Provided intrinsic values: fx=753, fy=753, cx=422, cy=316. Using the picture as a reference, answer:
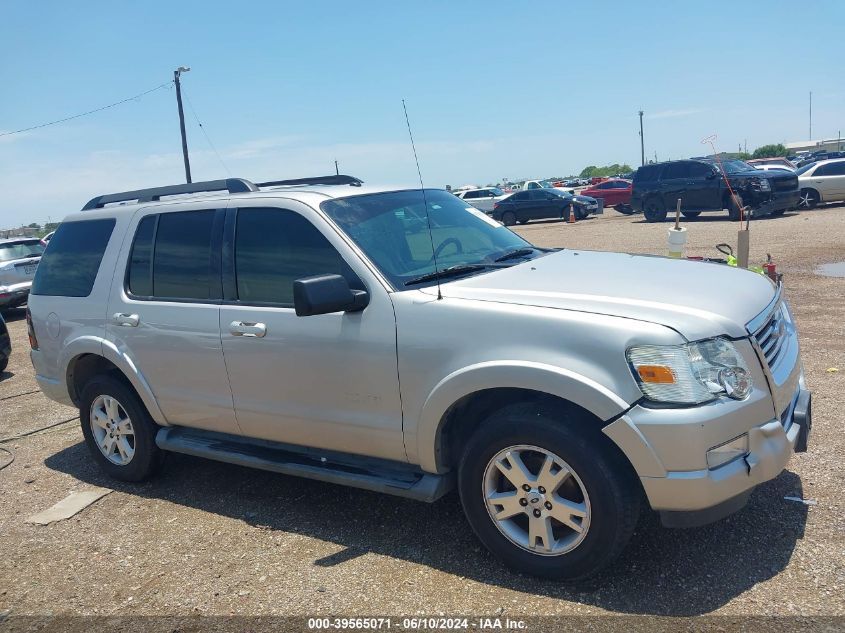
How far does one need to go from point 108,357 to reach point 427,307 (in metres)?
2.60

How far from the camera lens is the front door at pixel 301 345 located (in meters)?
3.92

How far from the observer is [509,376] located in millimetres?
3434

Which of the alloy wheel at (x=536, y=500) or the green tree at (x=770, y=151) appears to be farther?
the green tree at (x=770, y=151)

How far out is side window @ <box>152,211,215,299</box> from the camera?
4.74 m

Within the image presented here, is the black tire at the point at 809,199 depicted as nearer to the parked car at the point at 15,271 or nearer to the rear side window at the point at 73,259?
the parked car at the point at 15,271

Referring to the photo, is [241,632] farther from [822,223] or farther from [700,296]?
[822,223]

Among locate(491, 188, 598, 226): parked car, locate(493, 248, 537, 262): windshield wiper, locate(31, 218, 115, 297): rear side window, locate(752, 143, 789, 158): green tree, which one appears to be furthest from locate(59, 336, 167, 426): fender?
locate(752, 143, 789, 158): green tree

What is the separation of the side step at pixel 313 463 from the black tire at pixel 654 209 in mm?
21751

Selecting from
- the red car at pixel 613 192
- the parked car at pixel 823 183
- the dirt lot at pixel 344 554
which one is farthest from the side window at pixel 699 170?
the dirt lot at pixel 344 554

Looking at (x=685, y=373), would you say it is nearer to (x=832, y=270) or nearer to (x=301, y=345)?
(x=301, y=345)

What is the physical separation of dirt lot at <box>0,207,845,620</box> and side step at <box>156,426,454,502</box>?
38 cm

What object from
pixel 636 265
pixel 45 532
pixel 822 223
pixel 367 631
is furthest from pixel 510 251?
pixel 822 223

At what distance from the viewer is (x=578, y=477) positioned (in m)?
3.35

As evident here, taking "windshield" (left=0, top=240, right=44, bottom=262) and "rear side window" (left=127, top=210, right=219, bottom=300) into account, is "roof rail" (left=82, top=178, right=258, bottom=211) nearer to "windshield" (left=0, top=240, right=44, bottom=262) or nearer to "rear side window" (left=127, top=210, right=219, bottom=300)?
"rear side window" (left=127, top=210, right=219, bottom=300)
